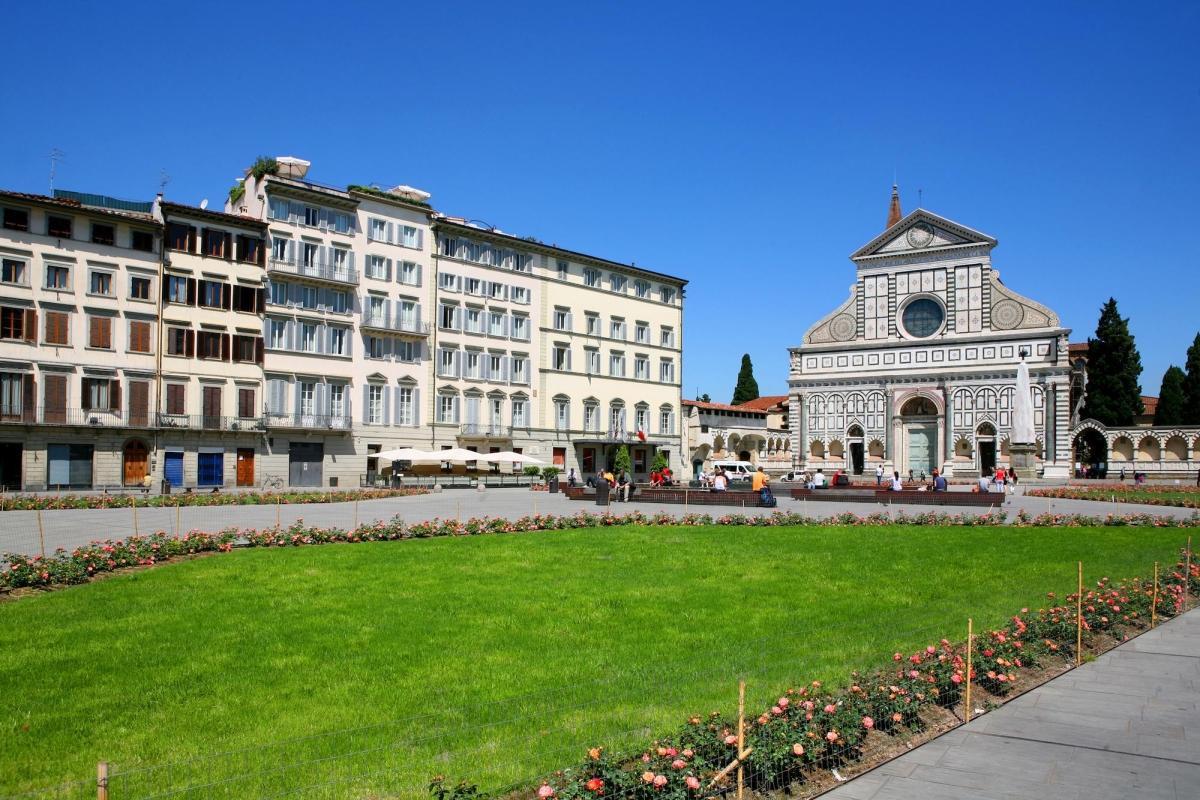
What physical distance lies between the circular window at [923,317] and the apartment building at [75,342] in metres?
57.8

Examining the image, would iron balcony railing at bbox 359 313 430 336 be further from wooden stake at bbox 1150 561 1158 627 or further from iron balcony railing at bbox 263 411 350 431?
wooden stake at bbox 1150 561 1158 627

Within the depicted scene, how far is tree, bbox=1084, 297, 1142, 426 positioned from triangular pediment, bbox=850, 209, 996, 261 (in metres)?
12.4

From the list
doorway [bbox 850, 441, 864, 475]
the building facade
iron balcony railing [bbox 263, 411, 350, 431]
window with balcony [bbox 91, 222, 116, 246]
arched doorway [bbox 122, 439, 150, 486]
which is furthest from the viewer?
doorway [bbox 850, 441, 864, 475]

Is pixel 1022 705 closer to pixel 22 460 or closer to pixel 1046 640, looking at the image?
pixel 1046 640

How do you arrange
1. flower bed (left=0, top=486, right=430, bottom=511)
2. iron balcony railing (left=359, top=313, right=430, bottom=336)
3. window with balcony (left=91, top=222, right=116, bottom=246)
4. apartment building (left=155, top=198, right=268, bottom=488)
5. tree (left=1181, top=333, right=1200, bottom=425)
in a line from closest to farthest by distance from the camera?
1. flower bed (left=0, top=486, right=430, bottom=511)
2. window with balcony (left=91, top=222, right=116, bottom=246)
3. apartment building (left=155, top=198, right=268, bottom=488)
4. iron balcony railing (left=359, top=313, right=430, bottom=336)
5. tree (left=1181, top=333, right=1200, bottom=425)

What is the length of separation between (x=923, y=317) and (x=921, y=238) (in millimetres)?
6554

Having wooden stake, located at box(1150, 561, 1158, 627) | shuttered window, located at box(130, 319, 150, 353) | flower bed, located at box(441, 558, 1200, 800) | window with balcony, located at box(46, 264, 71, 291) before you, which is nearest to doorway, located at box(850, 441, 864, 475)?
shuttered window, located at box(130, 319, 150, 353)

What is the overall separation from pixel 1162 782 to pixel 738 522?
2106 centimetres

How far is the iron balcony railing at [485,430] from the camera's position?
5869cm

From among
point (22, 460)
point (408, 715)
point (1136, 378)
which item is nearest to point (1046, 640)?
point (408, 715)

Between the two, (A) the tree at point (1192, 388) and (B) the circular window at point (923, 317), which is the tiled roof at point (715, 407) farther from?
(A) the tree at point (1192, 388)

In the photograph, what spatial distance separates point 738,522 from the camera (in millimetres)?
28109

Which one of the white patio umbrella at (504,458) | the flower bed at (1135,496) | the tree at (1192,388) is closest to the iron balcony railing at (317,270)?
the white patio umbrella at (504,458)

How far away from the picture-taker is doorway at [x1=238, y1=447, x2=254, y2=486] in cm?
4934
